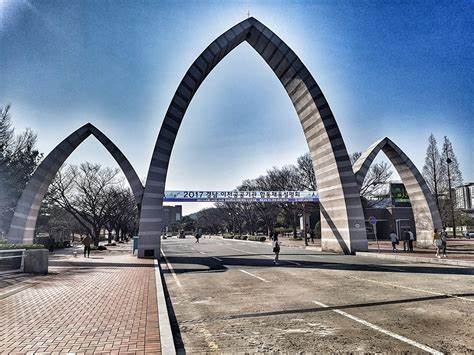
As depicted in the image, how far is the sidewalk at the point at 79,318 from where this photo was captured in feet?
17.3

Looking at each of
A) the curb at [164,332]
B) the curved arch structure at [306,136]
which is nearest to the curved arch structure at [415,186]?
the curved arch structure at [306,136]

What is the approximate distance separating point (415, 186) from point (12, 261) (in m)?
31.2

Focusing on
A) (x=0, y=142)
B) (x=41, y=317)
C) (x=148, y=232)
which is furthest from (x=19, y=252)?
(x=0, y=142)

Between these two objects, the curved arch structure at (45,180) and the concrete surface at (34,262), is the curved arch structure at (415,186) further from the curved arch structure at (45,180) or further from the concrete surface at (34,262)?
the concrete surface at (34,262)

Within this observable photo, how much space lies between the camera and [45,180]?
99.1 feet

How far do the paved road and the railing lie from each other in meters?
7.27

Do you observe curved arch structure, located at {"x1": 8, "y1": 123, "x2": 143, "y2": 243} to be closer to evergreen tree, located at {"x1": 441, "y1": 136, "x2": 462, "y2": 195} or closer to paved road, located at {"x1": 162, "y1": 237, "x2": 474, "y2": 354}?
paved road, located at {"x1": 162, "y1": 237, "x2": 474, "y2": 354}

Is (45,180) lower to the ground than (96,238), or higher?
higher

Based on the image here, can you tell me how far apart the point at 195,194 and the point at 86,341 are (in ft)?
102

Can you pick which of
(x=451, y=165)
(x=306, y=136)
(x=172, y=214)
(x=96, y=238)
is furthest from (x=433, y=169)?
(x=172, y=214)

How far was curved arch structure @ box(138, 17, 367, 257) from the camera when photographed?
75.6ft

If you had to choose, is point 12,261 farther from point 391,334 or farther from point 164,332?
point 391,334

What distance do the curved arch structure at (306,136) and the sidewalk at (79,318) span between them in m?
11.2

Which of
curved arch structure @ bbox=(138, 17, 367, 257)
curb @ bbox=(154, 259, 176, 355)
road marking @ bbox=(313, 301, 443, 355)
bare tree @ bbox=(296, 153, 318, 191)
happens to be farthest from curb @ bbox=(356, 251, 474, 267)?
bare tree @ bbox=(296, 153, 318, 191)
